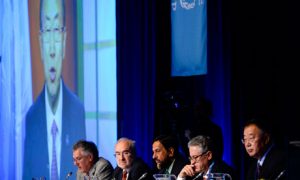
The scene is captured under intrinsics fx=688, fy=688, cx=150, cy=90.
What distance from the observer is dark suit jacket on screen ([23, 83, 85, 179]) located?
6.90 m

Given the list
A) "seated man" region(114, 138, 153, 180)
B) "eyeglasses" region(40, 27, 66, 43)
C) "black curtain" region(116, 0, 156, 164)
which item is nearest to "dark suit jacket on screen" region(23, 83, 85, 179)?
"eyeglasses" region(40, 27, 66, 43)

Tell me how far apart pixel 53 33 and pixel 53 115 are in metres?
0.86

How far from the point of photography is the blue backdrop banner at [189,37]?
5680 millimetres

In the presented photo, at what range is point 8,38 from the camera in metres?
8.06

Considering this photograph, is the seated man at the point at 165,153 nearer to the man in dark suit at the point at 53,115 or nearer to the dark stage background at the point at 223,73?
the dark stage background at the point at 223,73

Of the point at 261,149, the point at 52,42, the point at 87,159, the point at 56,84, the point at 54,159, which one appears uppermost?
the point at 52,42

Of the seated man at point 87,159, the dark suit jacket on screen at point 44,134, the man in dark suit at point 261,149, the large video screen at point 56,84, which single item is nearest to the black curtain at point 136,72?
the large video screen at point 56,84

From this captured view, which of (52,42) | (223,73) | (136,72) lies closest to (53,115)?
(52,42)

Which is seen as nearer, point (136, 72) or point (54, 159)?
point (136, 72)

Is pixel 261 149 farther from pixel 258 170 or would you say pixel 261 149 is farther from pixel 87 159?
pixel 87 159

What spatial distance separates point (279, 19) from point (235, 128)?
920 mm

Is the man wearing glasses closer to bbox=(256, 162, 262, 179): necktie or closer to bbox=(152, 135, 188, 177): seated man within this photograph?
bbox=(256, 162, 262, 179): necktie

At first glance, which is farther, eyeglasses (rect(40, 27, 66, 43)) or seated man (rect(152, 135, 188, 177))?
eyeglasses (rect(40, 27, 66, 43))

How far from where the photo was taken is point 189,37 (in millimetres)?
5848
